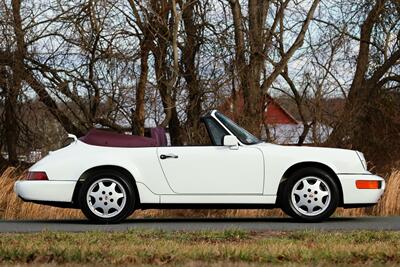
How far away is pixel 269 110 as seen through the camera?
69.5ft

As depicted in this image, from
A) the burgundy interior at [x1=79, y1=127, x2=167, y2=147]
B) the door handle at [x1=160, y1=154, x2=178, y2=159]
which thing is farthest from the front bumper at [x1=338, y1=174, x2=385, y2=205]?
the burgundy interior at [x1=79, y1=127, x2=167, y2=147]

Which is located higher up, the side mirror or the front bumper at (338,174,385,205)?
the side mirror

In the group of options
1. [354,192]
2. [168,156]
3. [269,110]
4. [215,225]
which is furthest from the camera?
[269,110]

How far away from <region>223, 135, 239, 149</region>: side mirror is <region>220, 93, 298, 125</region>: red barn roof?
24.9 ft

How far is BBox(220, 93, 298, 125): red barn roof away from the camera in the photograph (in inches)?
743

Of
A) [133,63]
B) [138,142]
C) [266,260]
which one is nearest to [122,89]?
[133,63]

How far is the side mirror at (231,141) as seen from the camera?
36.3 feet

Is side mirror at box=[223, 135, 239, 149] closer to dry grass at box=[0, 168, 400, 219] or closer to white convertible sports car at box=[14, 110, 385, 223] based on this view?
white convertible sports car at box=[14, 110, 385, 223]

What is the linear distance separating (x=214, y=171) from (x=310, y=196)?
1.24m

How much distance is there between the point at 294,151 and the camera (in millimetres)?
11109

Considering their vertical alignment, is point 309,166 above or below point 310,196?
above

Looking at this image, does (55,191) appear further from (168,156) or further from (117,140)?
(168,156)

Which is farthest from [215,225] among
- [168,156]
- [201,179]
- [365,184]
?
[365,184]

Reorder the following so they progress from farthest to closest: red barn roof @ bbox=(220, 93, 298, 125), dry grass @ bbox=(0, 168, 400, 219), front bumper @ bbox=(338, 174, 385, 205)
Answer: red barn roof @ bbox=(220, 93, 298, 125), dry grass @ bbox=(0, 168, 400, 219), front bumper @ bbox=(338, 174, 385, 205)
